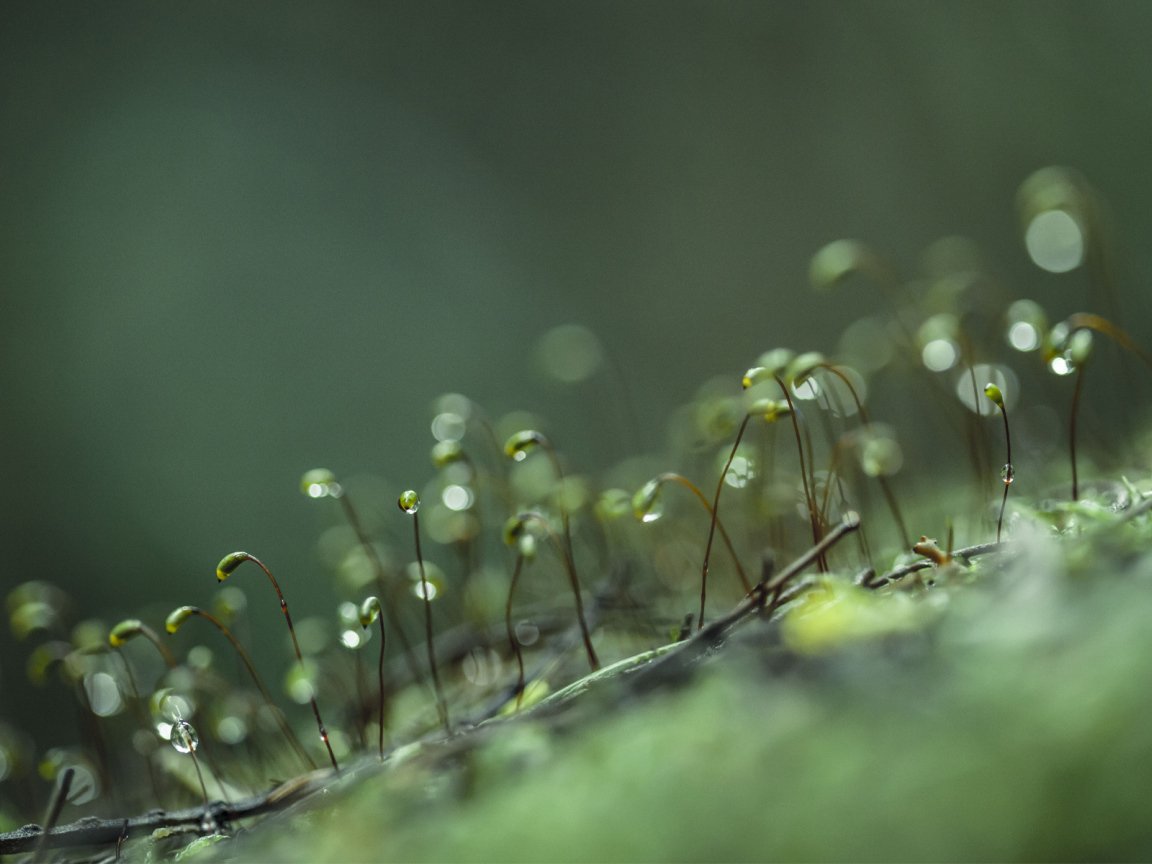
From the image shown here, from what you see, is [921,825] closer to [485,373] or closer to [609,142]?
[485,373]

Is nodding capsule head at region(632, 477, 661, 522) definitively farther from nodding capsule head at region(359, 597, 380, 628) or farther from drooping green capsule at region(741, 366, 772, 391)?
nodding capsule head at region(359, 597, 380, 628)

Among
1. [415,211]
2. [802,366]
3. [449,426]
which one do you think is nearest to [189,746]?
[449,426]

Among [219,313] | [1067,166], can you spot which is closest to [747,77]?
[1067,166]

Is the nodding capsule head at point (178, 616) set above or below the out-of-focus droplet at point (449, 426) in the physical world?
below

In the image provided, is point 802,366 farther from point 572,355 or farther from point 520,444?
point 572,355

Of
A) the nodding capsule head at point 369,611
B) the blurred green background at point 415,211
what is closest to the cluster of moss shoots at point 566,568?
the nodding capsule head at point 369,611

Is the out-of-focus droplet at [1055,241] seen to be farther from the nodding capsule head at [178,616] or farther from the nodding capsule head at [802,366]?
the nodding capsule head at [178,616]
